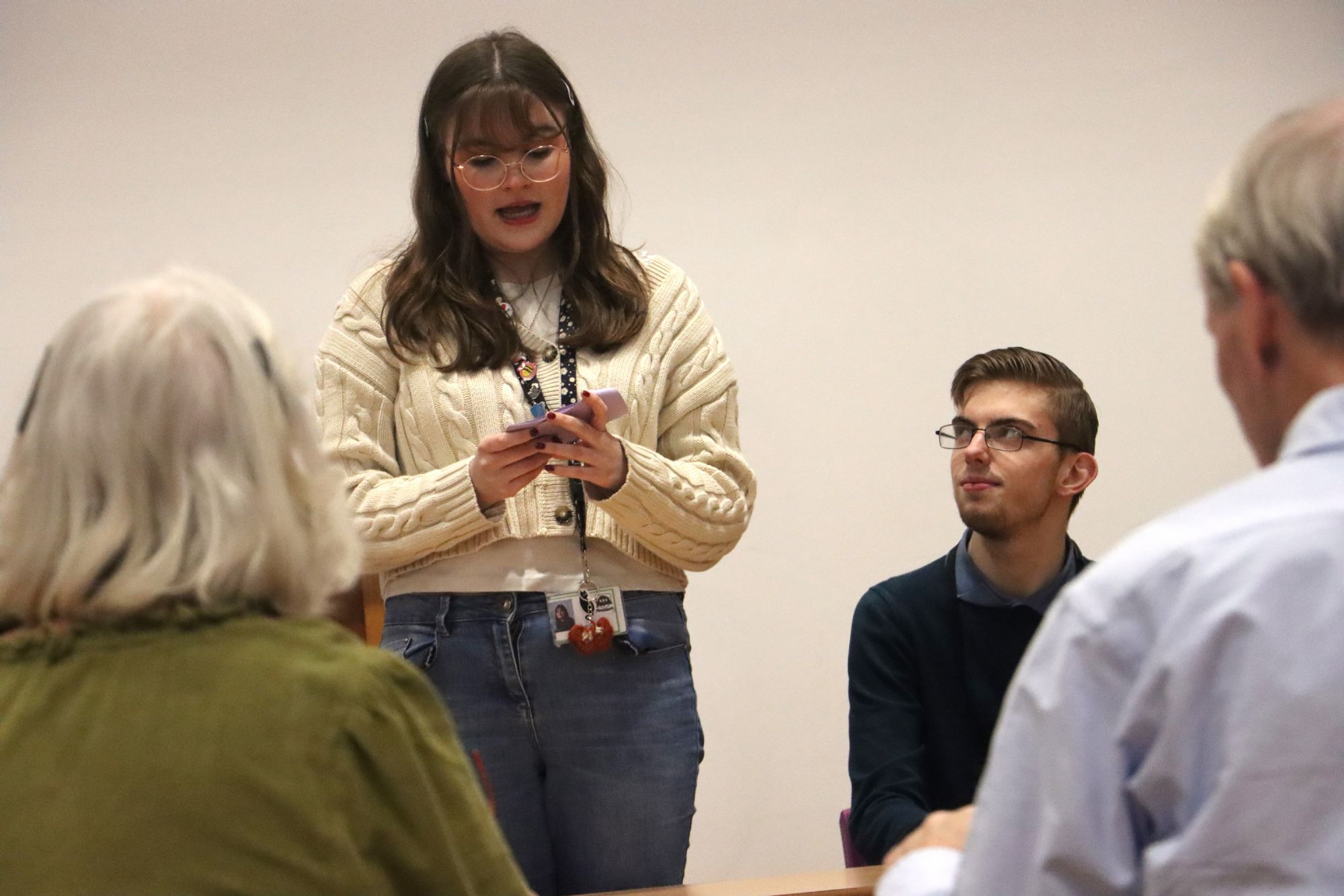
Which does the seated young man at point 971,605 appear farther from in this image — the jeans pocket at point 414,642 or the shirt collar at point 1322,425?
the shirt collar at point 1322,425

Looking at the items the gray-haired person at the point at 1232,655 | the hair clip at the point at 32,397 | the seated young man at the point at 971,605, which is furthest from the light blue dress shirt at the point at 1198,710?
the seated young man at the point at 971,605

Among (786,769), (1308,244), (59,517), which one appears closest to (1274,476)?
(1308,244)

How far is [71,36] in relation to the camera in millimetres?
3834

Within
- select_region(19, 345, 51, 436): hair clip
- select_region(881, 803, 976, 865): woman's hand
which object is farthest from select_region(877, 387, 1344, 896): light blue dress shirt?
select_region(19, 345, 51, 436): hair clip

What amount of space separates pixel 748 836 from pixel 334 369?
2.19m

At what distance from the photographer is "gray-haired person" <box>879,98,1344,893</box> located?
3.31ft

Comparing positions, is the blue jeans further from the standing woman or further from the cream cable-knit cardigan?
the cream cable-knit cardigan

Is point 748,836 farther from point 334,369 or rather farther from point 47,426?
point 47,426

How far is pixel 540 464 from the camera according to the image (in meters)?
2.13

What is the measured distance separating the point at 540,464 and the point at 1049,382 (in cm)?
110

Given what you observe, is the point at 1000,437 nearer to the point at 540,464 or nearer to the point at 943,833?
the point at 540,464

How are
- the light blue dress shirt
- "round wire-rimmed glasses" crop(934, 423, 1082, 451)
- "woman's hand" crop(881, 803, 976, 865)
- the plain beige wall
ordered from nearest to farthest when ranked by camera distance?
the light blue dress shirt
"woman's hand" crop(881, 803, 976, 865)
"round wire-rimmed glasses" crop(934, 423, 1082, 451)
the plain beige wall

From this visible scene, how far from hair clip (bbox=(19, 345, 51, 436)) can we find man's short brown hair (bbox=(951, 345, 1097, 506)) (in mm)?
1831

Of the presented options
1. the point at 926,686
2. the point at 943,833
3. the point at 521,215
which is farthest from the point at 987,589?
the point at 943,833
